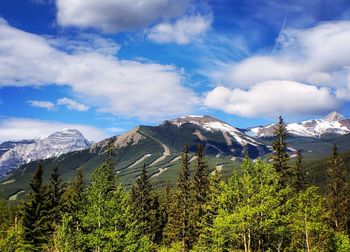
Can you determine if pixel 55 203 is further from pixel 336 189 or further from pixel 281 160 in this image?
pixel 336 189

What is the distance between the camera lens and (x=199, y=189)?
8250 centimetres

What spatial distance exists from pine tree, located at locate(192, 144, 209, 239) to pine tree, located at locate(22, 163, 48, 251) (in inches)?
1081

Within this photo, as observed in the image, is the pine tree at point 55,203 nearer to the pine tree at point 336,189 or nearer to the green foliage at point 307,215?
the green foliage at point 307,215

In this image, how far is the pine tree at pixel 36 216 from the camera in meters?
73.4

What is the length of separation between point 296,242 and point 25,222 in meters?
45.6

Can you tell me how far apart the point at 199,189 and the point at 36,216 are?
30.0 m

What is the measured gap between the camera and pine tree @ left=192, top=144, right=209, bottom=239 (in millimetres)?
81062

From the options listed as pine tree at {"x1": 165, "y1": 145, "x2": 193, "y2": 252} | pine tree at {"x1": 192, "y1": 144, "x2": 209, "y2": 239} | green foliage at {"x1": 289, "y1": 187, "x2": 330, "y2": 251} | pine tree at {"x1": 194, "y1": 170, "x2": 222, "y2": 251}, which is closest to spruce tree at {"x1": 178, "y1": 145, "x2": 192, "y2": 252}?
pine tree at {"x1": 165, "y1": 145, "x2": 193, "y2": 252}

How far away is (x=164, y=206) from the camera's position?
408ft

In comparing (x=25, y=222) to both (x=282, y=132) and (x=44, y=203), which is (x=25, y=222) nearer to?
(x=44, y=203)

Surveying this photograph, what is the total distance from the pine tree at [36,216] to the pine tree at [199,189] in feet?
90.1

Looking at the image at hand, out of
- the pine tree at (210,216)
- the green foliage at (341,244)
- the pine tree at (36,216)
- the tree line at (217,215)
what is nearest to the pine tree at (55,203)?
the tree line at (217,215)

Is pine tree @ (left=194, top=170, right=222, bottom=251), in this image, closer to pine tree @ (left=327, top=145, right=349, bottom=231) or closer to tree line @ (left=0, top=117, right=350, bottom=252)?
tree line @ (left=0, top=117, right=350, bottom=252)

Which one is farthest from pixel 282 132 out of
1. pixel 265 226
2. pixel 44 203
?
pixel 44 203
